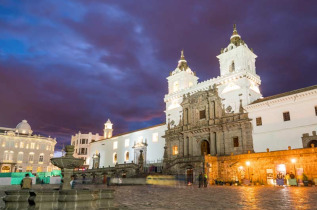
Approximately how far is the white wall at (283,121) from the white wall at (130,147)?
1880 centimetres

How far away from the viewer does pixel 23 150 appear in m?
69.1

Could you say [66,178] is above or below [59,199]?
above

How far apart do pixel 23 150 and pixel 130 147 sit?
34.4m

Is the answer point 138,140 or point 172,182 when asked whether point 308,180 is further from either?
point 138,140

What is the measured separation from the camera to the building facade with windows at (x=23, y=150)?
6625 centimetres

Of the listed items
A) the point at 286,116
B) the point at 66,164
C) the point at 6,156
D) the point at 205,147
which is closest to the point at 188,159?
the point at 205,147

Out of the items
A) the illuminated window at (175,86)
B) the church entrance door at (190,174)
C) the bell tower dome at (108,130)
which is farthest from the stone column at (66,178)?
the bell tower dome at (108,130)

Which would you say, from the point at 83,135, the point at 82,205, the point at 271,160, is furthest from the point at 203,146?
the point at 83,135

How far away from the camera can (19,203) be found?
30.9ft

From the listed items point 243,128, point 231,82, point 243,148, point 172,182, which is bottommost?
point 172,182

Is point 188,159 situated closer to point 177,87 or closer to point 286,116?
point 286,116

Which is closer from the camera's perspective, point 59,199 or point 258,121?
point 59,199

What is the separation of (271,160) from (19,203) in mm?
25156

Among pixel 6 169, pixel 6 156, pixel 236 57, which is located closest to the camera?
pixel 236 57
